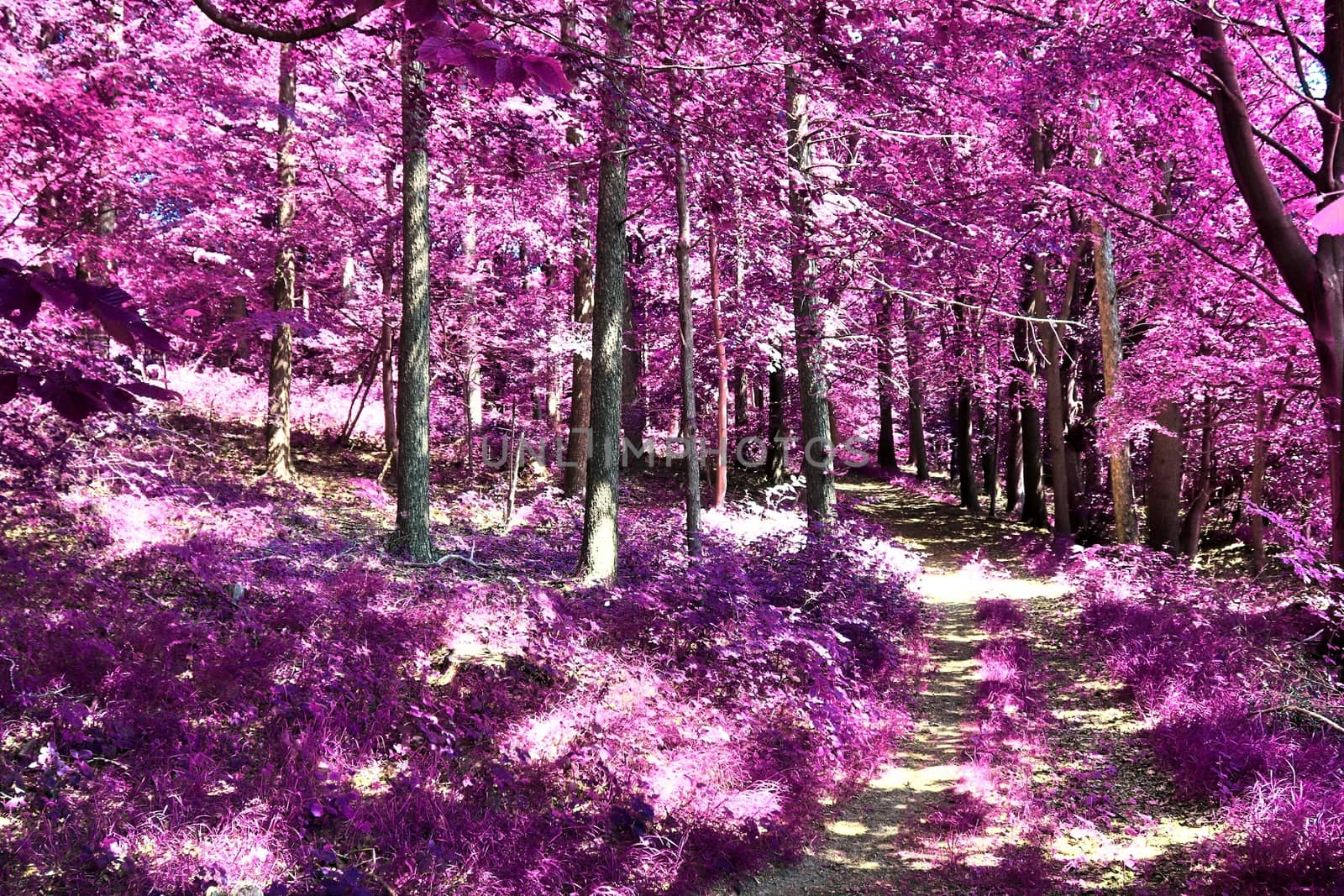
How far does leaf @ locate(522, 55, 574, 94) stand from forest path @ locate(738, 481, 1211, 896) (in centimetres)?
453

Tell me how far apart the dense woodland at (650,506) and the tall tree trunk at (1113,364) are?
8 cm

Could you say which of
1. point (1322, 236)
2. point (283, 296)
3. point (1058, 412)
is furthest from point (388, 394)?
point (1322, 236)

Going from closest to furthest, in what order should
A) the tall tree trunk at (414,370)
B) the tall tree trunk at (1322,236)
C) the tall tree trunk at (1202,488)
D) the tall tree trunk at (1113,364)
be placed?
the tall tree trunk at (1322,236)
the tall tree trunk at (414,370)
the tall tree trunk at (1113,364)
the tall tree trunk at (1202,488)

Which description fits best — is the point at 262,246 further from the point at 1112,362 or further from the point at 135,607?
the point at 1112,362

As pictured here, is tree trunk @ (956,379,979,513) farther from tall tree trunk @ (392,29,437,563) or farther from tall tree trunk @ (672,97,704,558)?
tall tree trunk @ (392,29,437,563)

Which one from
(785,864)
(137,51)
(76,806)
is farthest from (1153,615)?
(137,51)

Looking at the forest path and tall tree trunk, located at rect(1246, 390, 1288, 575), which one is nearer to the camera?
the forest path

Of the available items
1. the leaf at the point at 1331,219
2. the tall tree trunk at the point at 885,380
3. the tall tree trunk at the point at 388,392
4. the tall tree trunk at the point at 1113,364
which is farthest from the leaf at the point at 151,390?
the tall tree trunk at the point at 388,392

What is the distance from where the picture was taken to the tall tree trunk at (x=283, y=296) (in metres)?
14.4

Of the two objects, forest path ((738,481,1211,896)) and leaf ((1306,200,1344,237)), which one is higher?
leaf ((1306,200,1344,237))

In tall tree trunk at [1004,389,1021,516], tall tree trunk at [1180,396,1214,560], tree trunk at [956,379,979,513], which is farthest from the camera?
tree trunk at [956,379,979,513]

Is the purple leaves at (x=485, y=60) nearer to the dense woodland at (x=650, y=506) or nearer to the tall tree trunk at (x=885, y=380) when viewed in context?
the dense woodland at (x=650, y=506)

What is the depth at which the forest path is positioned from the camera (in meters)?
4.94

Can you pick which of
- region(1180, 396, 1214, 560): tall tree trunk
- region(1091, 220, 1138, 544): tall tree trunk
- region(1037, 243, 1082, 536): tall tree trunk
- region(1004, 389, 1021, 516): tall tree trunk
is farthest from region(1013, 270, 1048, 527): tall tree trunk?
region(1091, 220, 1138, 544): tall tree trunk
